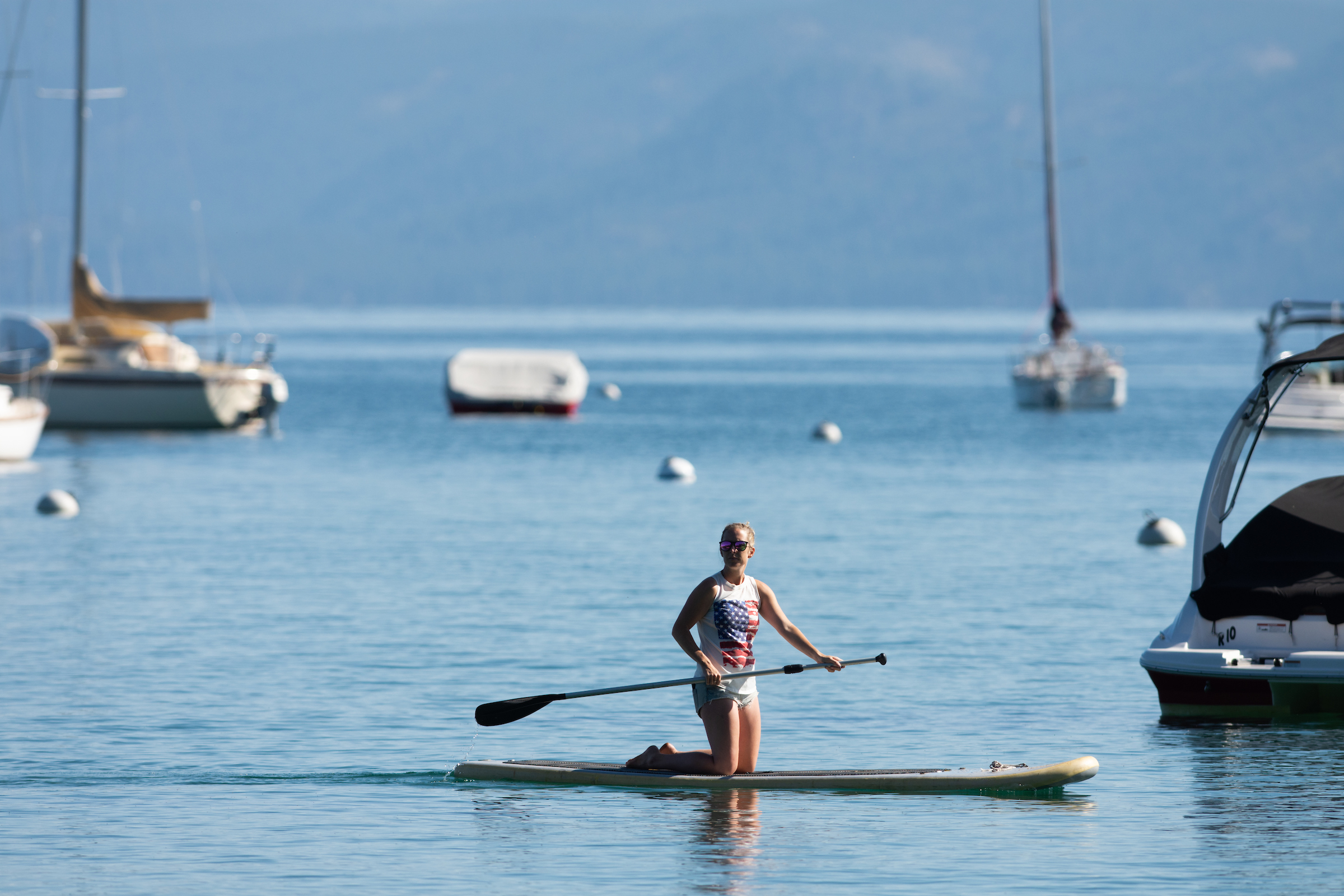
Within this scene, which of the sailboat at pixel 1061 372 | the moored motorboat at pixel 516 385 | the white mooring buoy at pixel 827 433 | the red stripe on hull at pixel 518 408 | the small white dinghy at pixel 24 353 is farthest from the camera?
the red stripe on hull at pixel 518 408

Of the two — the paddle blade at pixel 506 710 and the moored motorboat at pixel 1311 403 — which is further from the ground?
the moored motorboat at pixel 1311 403

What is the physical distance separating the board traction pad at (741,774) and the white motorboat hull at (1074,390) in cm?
6170

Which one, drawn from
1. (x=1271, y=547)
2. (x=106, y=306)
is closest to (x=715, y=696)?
(x=1271, y=547)

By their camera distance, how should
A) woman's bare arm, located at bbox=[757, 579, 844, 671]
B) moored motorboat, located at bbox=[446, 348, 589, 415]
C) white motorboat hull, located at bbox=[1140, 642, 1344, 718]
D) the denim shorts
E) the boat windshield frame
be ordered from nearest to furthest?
woman's bare arm, located at bbox=[757, 579, 844, 671], the denim shorts, white motorboat hull, located at bbox=[1140, 642, 1344, 718], the boat windshield frame, moored motorboat, located at bbox=[446, 348, 589, 415]

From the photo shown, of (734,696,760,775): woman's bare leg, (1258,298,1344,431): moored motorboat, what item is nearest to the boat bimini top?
(734,696,760,775): woman's bare leg

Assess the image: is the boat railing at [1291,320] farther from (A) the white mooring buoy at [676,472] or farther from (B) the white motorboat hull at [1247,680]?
(B) the white motorboat hull at [1247,680]

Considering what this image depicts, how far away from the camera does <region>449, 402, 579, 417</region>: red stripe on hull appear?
80062mm

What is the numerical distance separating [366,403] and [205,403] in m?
34.6

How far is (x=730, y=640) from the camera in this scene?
47.9 ft

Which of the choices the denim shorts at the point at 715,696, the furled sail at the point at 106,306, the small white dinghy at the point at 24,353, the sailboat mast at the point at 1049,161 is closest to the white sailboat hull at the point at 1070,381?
the sailboat mast at the point at 1049,161

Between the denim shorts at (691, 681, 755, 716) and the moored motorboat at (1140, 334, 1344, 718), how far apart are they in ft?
14.5

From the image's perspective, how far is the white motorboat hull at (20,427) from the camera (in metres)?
49.6

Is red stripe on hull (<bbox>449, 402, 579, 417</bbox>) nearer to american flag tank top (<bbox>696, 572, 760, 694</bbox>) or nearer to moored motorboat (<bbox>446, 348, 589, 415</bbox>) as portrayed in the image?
moored motorboat (<bbox>446, 348, 589, 415</bbox>)

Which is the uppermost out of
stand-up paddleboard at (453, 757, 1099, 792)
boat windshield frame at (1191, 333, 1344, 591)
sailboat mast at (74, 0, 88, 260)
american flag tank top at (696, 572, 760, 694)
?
sailboat mast at (74, 0, 88, 260)
